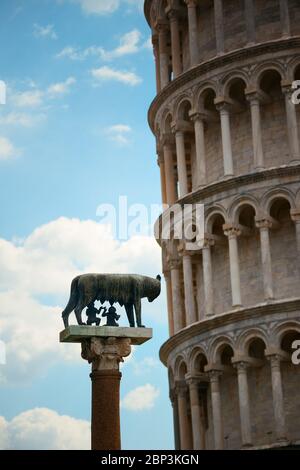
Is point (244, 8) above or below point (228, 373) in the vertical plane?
above

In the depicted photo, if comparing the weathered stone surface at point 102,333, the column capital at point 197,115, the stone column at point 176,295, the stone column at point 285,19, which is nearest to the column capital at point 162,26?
the column capital at point 197,115

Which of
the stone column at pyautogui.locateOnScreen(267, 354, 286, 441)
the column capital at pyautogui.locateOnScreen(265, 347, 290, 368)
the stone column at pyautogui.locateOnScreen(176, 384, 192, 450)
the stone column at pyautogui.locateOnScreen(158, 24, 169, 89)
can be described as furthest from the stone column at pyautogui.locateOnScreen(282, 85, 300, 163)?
the stone column at pyautogui.locateOnScreen(176, 384, 192, 450)

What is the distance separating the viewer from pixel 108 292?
32656mm

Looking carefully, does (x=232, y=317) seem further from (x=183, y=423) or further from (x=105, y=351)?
(x=105, y=351)

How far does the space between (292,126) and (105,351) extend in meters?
20.5

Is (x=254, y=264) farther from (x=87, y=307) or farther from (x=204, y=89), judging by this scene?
(x=87, y=307)

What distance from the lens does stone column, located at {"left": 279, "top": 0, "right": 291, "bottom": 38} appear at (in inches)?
2004

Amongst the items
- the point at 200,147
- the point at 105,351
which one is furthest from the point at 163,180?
the point at 105,351

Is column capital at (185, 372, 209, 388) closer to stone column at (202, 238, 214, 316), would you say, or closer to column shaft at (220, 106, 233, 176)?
stone column at (202, 238, 214, 316)

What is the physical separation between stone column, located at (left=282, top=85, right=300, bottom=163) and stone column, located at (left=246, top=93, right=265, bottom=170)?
43.8 inches
